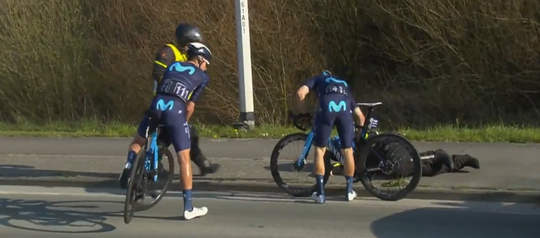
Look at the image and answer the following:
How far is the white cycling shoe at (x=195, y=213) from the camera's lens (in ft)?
24.9

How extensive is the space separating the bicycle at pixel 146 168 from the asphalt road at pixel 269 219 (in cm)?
19

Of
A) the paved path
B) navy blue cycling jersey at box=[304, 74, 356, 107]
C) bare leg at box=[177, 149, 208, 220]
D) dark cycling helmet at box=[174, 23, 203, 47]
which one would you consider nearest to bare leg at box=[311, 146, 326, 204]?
navy blue cycling jersey at box=[304, 74, 356, 107]

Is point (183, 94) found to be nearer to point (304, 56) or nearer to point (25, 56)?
point (304, 56)

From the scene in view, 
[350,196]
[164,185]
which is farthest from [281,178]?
[164,185]

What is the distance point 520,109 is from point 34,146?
9.76 metres

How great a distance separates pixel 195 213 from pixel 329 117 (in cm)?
164

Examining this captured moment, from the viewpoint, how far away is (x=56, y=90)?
19766 mm

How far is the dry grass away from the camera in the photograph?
643 inches

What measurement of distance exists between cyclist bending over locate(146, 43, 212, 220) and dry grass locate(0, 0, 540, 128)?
9.43 m

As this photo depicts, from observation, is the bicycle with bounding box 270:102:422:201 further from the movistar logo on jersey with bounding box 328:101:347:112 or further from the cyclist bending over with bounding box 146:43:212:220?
the cyclist bending over with bounding box 146:43:212:220

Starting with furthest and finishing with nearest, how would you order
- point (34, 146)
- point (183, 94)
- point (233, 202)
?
1. point (34, 146)
2. point (233, 202)
3. point (183, 94)

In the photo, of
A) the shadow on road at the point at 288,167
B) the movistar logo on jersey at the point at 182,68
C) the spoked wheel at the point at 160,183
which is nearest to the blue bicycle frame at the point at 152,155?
the spoked wheel at the point at 160,183

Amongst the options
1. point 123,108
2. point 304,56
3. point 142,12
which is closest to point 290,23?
point 304,56

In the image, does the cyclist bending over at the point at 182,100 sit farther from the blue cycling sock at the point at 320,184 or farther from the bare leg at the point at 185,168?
the blue cycling sock at the point at 320,184
